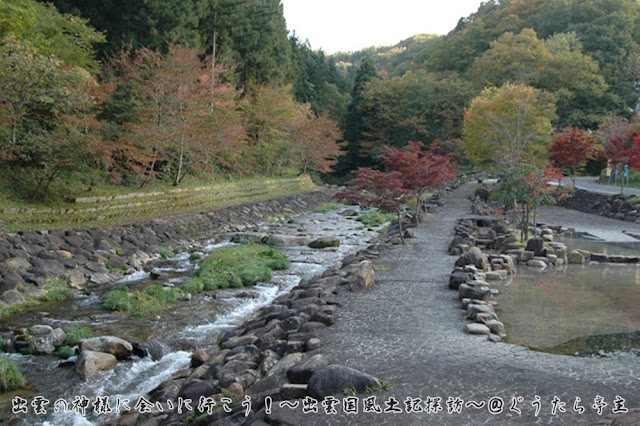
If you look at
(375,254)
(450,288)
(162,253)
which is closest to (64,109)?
(162,253)

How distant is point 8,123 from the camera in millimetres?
15617

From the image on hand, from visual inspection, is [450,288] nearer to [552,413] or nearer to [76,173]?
[552,413]

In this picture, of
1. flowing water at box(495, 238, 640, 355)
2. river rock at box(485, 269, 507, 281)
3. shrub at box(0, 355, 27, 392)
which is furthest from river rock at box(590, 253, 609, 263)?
shrub at box(0, 355, 27, 392)

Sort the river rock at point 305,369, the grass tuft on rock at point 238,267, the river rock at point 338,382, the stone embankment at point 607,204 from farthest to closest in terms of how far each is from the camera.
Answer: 1. the stone embankment at point 607,204
2. the grass tuft on rock at point 238,267
3. the river rock at point 305,369
4. the river rock at point 338,382

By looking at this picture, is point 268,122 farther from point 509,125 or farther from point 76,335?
point 76,335

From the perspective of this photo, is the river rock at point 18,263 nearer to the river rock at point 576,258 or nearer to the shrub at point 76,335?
the shrub at point 76,335

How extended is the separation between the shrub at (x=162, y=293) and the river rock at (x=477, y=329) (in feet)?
21.3

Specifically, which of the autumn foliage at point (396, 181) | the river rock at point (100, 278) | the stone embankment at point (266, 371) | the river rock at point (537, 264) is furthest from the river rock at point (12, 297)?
the river rock at point (537, 264)

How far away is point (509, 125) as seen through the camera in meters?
28.6

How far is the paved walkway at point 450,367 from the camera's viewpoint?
182 inches

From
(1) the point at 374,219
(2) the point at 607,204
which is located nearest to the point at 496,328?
(1) the point at 374,219

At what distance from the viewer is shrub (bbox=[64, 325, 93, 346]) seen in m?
8.23

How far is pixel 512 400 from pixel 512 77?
42.8 m

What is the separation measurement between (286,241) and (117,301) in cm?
902
